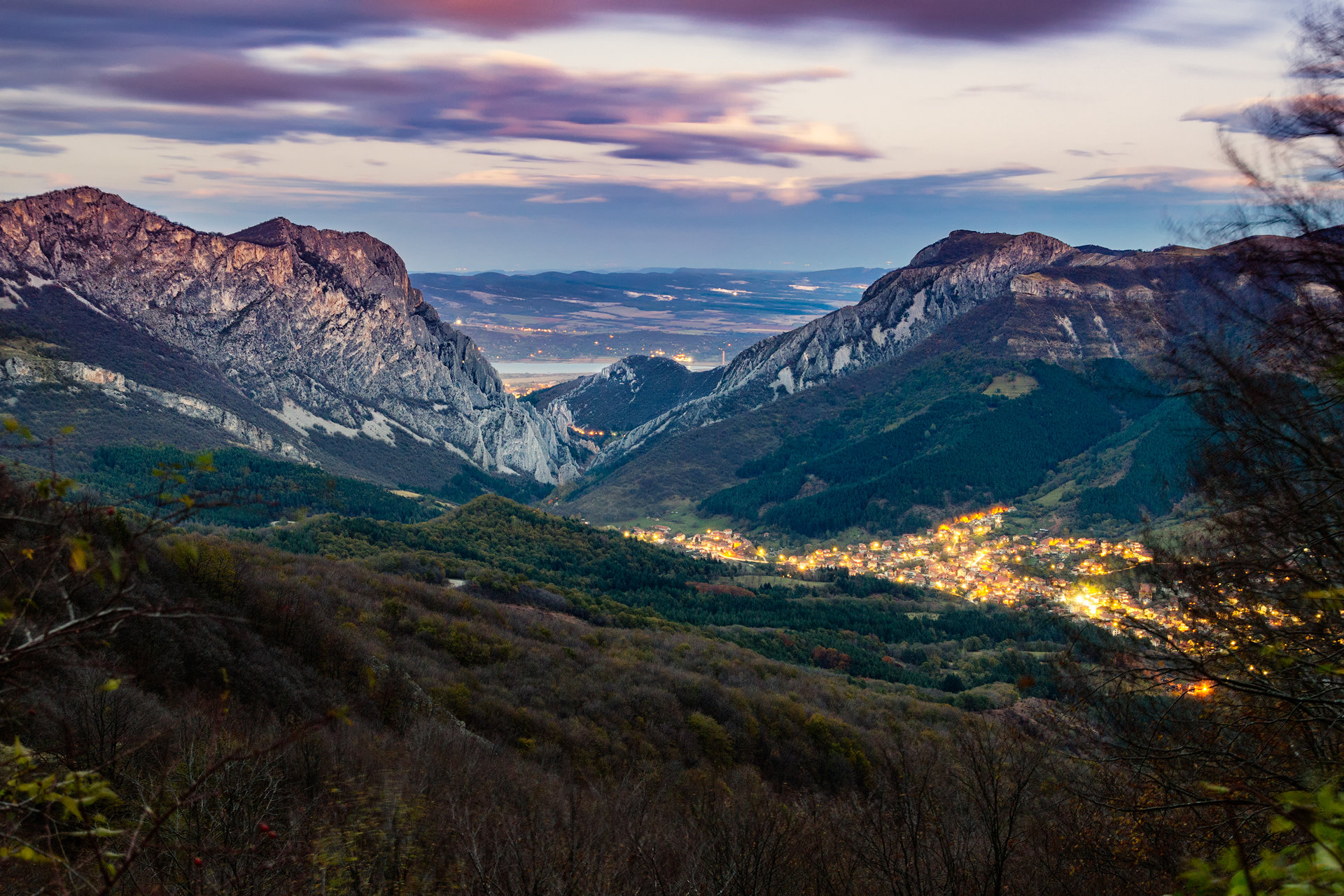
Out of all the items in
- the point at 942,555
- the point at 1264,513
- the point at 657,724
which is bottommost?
the point at 942,555

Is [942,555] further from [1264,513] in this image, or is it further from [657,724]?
[1264,513]

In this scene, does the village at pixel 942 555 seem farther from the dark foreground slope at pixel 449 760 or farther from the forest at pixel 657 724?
the forest at pixel 657 724

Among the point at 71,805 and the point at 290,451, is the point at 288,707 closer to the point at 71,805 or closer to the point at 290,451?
the point at 71,805

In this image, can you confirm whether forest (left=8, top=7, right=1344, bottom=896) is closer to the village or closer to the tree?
the tree

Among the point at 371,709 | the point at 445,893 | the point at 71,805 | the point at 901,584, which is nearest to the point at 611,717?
the point at 371,709

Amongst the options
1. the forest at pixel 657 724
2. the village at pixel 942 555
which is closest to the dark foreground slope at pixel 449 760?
the forest at pixel 657 724

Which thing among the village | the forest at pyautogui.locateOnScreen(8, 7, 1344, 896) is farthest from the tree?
the village

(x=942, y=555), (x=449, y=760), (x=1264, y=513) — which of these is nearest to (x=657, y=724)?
(x=449, y=760)

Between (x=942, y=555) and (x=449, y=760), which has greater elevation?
(x=449, y=760)
